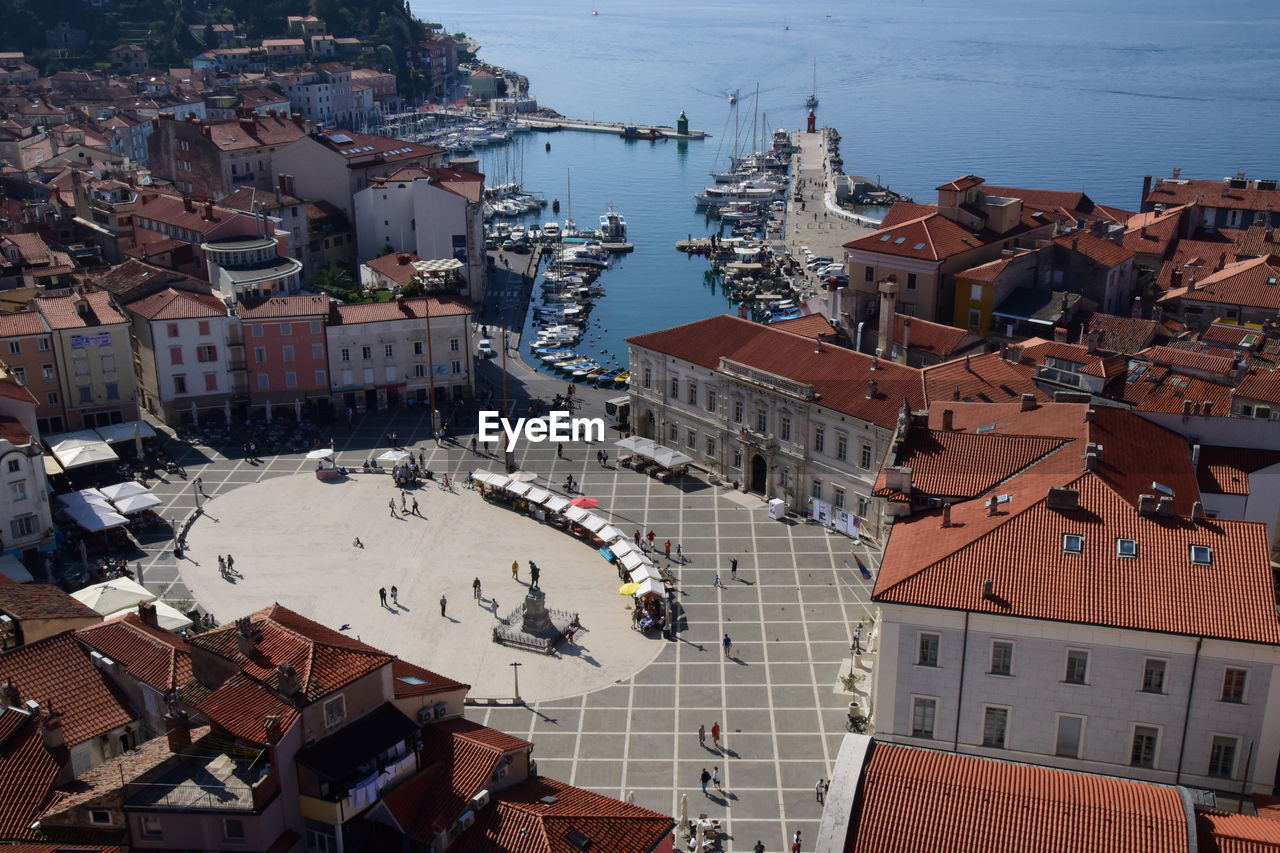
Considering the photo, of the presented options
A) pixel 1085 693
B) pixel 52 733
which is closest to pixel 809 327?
pixel 1085 693

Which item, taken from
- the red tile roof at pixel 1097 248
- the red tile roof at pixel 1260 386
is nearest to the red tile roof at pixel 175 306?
the red tile roof at pixel 1097 248

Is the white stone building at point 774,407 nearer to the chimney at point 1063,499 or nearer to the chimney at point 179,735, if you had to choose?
the chimney at point 1063,499

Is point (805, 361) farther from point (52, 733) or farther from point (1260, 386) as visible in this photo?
point (52, 733)

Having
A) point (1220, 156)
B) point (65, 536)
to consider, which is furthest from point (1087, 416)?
point (1220, 156)

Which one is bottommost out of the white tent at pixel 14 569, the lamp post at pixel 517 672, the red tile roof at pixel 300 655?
the lamp post at pixel 517 672

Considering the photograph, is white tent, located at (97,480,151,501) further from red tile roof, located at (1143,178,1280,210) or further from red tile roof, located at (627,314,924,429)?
red tile roof, located at (1143,178,1280,210)

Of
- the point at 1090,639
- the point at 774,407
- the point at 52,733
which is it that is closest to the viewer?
the point at 52,733
